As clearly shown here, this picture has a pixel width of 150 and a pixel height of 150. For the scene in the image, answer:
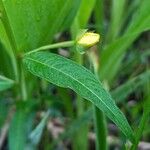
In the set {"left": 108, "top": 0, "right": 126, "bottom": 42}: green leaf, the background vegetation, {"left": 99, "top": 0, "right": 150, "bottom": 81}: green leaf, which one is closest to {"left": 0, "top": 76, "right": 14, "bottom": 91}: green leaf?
the background vegetation

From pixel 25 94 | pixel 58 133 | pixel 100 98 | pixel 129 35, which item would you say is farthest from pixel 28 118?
pixel 100 98

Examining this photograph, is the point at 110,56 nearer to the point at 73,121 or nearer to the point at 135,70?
the point at 73,121

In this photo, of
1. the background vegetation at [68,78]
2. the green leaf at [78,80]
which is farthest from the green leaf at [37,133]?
the green leaf at [78,80]

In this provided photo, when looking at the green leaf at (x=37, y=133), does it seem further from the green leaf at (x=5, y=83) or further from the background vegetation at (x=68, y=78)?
the green leaf at (x=5, y=83)

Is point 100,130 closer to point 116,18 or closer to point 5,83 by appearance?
point 5,83

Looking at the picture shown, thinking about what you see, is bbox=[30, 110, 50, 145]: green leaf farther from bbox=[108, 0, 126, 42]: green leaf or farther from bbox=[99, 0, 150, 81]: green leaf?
bbox=[108, 0, 126, 42]: green leaf
